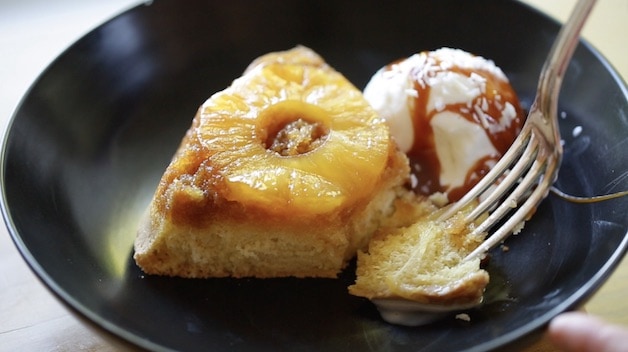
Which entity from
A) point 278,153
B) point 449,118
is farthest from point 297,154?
point 449,118

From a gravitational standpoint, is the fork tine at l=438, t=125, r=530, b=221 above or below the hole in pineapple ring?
below

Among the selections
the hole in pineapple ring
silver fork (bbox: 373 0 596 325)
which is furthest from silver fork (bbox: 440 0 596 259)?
the hole in pineapple ring

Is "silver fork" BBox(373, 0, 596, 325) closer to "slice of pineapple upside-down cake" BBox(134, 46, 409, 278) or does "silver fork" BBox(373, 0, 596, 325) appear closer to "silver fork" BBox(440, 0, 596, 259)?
"silver fork" BBox(440, 0, 596, 259)

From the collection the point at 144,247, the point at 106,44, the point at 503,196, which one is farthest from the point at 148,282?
the point at 503,196

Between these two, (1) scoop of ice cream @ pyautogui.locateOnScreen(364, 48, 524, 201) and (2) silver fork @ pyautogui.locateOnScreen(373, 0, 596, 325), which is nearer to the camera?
(2) silver fork @ pyautogui.locateOnScreen(373, 0, 596, 325)

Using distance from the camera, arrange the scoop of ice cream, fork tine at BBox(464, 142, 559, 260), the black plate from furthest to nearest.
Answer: the scoop of ice cream < fork tine at BBox(464, 142, 559, 260) < the black plate

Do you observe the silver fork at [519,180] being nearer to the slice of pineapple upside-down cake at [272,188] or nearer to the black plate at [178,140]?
the black plate at [178,140]
